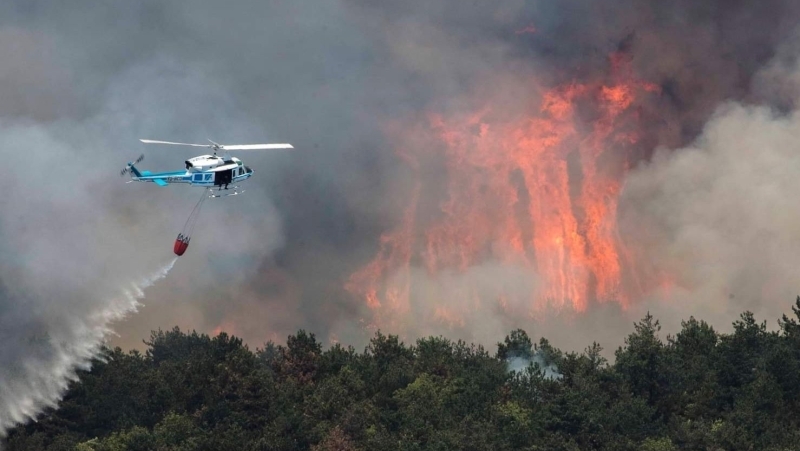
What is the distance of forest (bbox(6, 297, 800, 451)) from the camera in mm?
148250

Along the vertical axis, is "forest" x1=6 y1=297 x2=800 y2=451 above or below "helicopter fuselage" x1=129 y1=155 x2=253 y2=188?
below

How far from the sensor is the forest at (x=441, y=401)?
486 feet

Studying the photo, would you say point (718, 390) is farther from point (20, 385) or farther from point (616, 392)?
point (20, 385)

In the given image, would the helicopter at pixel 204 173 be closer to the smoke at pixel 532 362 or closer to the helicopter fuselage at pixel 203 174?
the helicopter fuselage at pixel 203 174

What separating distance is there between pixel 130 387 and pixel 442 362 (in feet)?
128

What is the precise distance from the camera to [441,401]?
164m

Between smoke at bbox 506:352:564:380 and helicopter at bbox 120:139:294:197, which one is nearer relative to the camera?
helicopter at bbox 120:139:294:197

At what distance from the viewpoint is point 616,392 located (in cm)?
16212

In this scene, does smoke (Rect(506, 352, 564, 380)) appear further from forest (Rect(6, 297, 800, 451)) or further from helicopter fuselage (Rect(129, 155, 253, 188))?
helicopter fuselage (Rect(129, 155, 253, 188))

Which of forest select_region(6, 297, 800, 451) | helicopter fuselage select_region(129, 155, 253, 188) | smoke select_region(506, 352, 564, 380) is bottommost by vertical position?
forest select_region(6, 297, 800, 451)

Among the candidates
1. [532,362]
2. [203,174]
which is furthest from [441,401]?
[203,174]

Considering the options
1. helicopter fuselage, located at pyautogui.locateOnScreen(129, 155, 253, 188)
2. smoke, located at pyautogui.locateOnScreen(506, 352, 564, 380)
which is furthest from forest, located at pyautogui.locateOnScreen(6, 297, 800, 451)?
helicopter fuselage, located at pyautogui.locateOnScreen(129, 155, 253, 188)

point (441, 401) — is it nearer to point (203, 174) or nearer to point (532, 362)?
point (532, 362)

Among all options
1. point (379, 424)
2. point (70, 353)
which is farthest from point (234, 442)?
point (70, 353)
